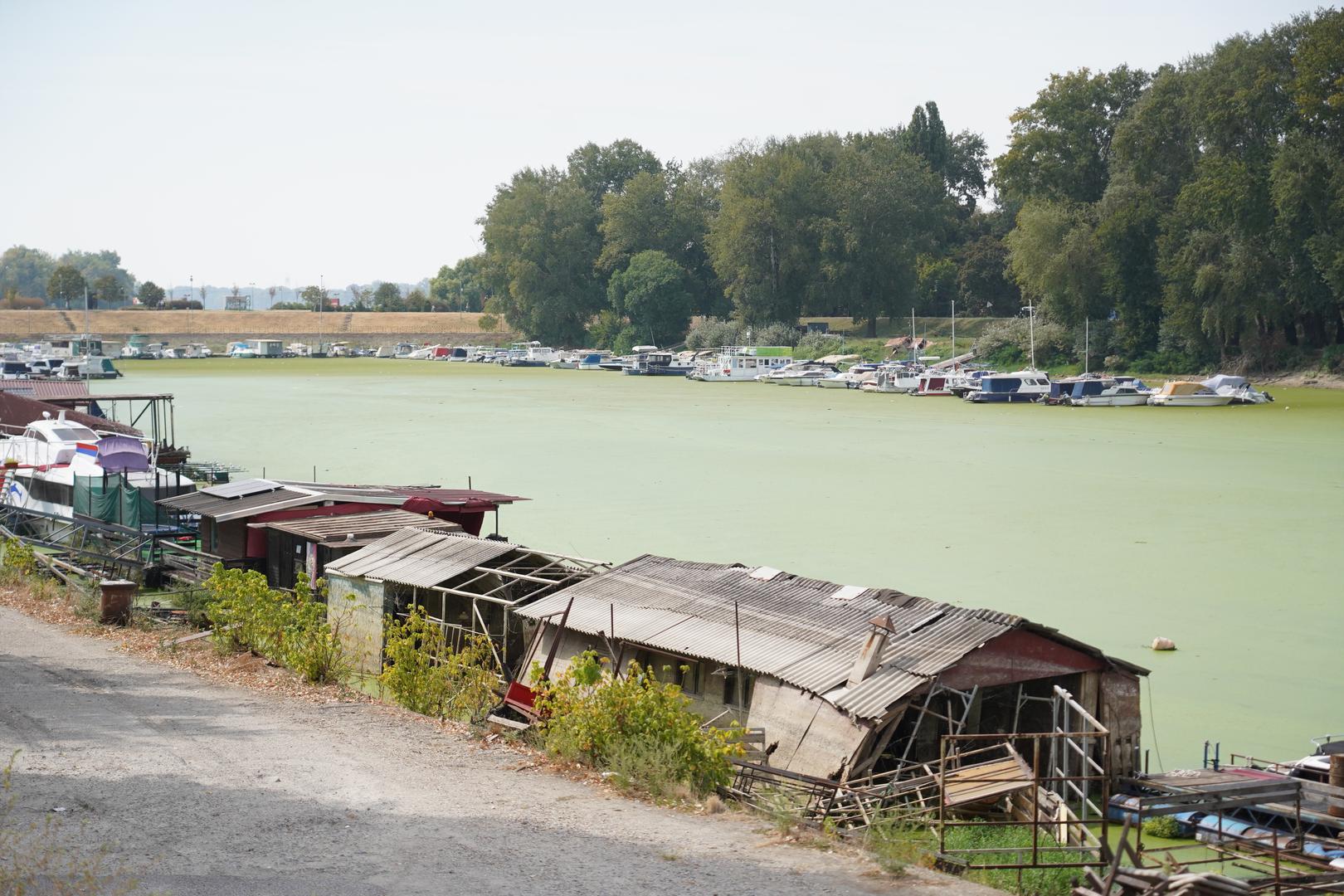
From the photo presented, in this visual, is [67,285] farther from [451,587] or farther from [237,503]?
[451,587]

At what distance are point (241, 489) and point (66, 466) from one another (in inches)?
249

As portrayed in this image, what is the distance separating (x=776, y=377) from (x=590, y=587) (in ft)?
220

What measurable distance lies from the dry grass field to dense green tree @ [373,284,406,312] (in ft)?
20.7

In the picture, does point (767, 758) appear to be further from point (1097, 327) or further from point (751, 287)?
point (751, 287)

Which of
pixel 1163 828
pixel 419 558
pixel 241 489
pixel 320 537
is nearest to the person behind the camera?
pixel 1163 828

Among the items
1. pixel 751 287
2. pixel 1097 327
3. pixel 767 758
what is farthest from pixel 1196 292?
pixel 767 758

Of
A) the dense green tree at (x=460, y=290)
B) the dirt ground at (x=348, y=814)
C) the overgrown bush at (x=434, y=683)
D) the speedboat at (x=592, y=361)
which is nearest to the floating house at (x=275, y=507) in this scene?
the overgrown bush at (x=434, y=683)

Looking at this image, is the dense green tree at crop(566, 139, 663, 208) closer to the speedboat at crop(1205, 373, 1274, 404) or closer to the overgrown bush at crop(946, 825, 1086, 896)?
the speedboat at crop(1205, 373, 1274, 404)

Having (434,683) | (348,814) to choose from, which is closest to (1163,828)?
(434,683)

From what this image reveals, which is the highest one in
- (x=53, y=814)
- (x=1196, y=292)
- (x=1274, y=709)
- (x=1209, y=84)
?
(x=1209, y=84)

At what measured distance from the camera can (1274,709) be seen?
49.0 feet

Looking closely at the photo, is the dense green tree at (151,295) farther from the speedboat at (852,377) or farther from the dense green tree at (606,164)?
the speedboat at (852,377)

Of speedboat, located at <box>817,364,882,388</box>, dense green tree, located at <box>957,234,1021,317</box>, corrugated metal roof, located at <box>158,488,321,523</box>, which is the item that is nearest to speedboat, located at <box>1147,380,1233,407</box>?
speedboat, located at <box>817,364,882,388</box>

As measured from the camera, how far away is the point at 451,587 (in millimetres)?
15953
